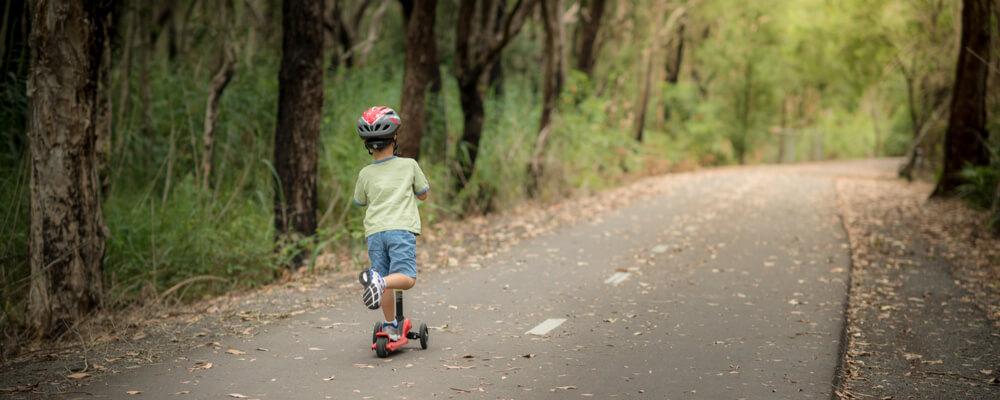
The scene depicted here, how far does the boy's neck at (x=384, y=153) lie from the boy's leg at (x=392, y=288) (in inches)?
32.8

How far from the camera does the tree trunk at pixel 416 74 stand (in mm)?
14195

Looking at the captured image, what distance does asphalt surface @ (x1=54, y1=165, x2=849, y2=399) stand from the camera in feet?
19.7

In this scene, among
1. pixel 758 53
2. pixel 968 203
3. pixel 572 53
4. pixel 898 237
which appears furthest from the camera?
pixel 758 53

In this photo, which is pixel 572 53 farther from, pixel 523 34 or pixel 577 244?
pixel 577 244

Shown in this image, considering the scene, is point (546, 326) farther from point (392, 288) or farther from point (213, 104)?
point (213, 104)

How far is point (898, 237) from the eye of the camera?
559 inches

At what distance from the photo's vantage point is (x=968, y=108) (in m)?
19.4

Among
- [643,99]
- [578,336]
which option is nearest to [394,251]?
[578,336]

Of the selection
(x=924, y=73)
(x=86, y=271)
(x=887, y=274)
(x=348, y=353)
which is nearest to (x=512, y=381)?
(x=348, y=353)

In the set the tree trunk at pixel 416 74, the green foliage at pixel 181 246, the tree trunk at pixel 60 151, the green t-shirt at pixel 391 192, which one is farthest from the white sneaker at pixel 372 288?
the tree trunk at pixel 416 74

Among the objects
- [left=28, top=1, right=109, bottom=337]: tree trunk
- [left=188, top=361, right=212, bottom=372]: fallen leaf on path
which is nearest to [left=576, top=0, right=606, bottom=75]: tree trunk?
[left=28, top=1, right=109, bottom=337]: tree trunk

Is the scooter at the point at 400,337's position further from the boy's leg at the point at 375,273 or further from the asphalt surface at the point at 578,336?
the boy's leg at the point at 375,273

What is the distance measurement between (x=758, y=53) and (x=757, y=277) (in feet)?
96.6

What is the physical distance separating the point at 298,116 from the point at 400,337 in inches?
194
